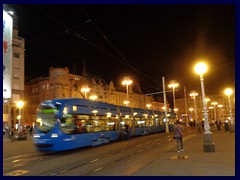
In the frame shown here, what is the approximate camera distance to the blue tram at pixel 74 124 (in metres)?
17.3

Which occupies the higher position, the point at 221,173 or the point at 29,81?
the point at 29,81

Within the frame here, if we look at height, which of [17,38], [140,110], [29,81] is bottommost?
[140,110]

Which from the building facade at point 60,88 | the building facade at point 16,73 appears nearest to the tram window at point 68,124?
the building facade at point 16,73

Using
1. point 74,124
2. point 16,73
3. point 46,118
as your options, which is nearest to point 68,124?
point 74,124

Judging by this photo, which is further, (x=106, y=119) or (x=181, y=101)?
(x=181, y=101)

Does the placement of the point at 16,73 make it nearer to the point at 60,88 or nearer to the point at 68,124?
the point at 60,88

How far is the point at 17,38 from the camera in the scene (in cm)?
6431

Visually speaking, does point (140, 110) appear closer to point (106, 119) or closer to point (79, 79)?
point (106, 119)

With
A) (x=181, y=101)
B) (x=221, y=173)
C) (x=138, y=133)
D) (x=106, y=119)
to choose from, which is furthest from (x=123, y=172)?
(x=181, y=101)

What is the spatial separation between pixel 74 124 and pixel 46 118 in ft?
5.60

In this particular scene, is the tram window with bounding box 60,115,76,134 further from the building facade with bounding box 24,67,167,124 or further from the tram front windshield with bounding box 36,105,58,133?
the building facade with bounding box 24,67,167,124
